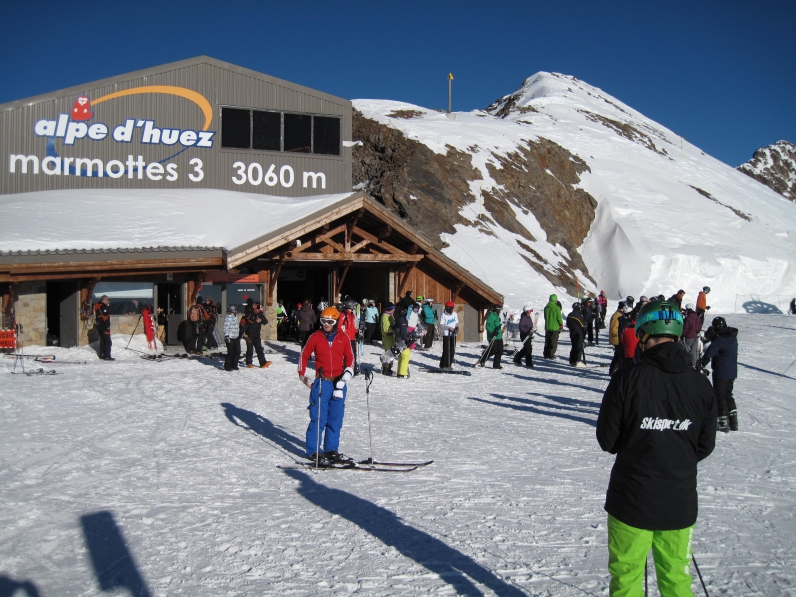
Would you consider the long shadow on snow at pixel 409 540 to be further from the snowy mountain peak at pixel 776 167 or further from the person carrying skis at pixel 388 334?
the snowy mountain peak at pixel 776 167

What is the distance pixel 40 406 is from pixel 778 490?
9.49 meters

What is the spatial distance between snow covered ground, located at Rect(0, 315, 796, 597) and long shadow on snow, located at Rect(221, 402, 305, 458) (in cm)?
4

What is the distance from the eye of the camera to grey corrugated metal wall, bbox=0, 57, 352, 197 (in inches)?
818

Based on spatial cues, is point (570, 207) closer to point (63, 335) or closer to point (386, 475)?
point (63, 335)

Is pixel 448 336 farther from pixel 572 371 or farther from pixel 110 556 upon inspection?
pixel 110 556

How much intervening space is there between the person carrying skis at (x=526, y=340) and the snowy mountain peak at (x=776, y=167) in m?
118

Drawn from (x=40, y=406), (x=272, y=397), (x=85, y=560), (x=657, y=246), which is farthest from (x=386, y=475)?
(x=657, y=246)

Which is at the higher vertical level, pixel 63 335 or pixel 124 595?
pixel 63 335

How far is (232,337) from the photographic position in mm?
13891

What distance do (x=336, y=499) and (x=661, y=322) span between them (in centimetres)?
375

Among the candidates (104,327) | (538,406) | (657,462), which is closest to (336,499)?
(657,462)

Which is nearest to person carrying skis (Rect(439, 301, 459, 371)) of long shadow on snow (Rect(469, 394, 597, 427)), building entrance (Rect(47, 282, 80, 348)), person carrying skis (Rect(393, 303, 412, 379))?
person carrying skis (Rect(393, 303, 412, 379))

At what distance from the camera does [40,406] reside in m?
10.0

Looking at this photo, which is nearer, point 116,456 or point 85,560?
point 85,560
